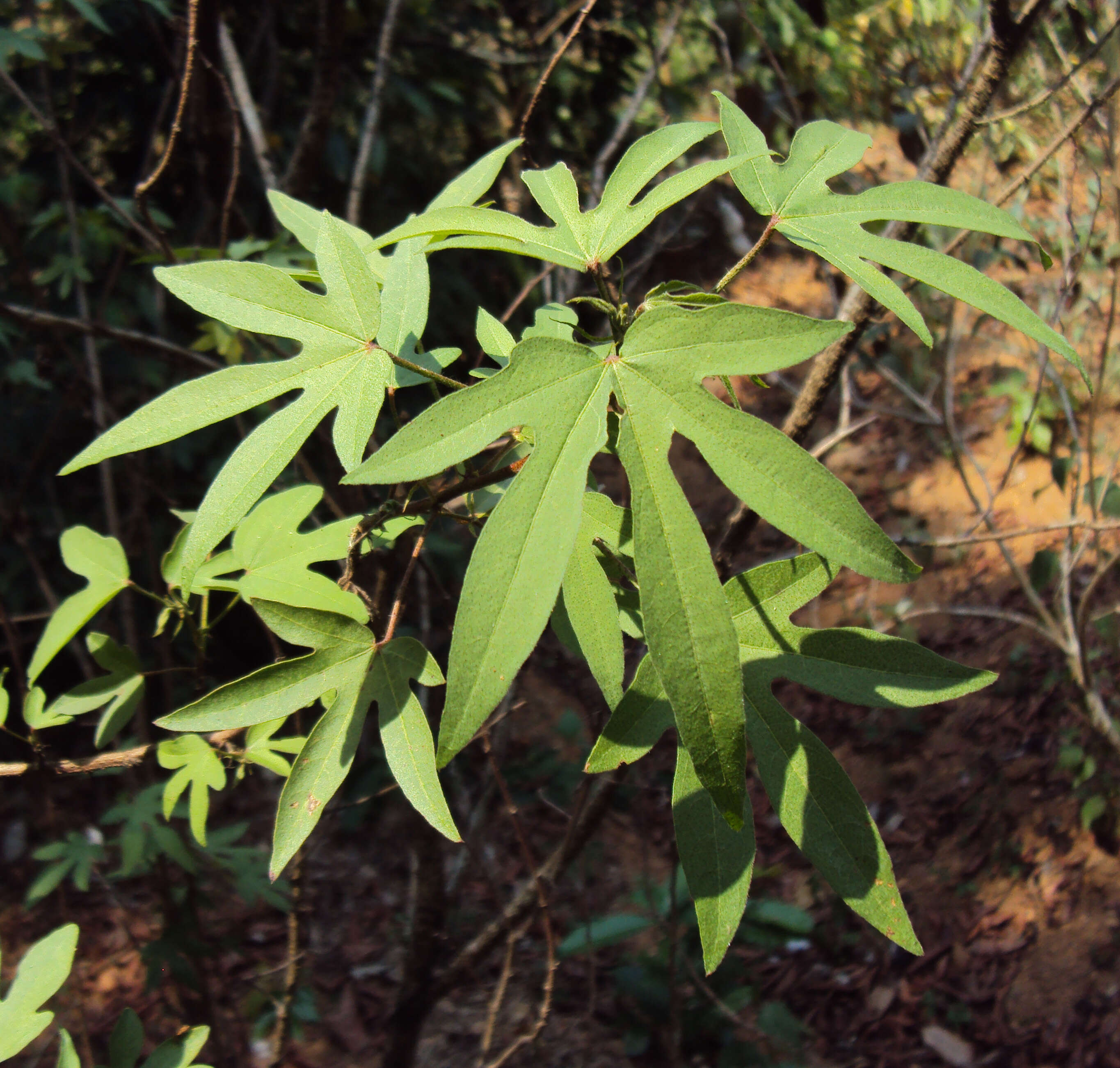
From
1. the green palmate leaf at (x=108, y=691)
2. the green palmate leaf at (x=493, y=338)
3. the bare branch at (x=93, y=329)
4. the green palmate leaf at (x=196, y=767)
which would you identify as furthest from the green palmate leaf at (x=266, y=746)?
the bare branch at (x=93, y=329)

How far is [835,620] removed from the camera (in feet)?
12.3

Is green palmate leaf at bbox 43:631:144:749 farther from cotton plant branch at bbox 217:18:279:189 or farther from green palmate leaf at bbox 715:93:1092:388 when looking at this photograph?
cotton plant branch at bbox 217:18:279:189

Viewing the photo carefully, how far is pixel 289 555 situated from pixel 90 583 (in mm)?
308

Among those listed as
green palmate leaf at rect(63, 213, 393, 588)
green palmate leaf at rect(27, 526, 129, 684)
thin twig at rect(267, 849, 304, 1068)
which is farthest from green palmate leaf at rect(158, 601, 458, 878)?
thin twig at rect(267, 849, 304, 1068)

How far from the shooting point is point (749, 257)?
791 millimetres

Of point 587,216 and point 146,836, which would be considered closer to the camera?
point 587,216

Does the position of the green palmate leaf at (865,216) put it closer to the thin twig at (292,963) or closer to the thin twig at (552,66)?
the thin twig at (552,66)

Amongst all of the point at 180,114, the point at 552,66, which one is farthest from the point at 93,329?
the point at 552,66

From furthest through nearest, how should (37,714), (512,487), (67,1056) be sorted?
(37,714) → (67,1056) → (512,487)

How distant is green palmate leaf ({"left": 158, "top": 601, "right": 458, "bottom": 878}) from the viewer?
77 cm

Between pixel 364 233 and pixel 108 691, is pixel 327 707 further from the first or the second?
pixel 364 233

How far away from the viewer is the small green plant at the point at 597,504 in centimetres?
59

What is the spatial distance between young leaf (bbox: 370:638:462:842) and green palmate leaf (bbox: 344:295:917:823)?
15cm

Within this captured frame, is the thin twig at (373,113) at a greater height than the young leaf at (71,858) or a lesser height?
greater
